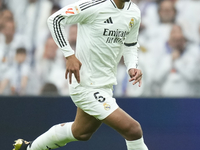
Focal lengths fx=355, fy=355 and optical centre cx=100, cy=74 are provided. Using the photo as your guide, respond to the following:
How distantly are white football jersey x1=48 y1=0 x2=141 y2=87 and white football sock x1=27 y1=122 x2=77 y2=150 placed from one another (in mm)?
470

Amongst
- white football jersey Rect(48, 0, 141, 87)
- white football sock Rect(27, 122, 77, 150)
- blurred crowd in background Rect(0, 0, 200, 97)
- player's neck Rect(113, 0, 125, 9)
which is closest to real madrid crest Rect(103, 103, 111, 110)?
white football jersey Rect(48, 0, 141, 87)

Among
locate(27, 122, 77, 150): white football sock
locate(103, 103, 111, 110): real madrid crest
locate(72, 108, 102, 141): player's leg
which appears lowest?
locate(27, 122, 77, 150): white football sock

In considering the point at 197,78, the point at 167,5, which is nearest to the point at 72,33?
the point at 167,5

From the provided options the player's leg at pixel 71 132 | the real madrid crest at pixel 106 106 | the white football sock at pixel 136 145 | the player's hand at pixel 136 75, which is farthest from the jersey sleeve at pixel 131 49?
the white football sock at pixel 136 145

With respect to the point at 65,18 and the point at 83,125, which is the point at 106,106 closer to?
the point at 83,125

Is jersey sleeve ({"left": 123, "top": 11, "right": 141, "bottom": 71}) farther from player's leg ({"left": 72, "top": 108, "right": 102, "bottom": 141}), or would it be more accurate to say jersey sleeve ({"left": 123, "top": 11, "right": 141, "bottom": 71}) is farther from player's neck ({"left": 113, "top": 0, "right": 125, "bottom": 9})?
player's leg ({"left": 72, "top": 108, "right": 102, "bottom": 141})

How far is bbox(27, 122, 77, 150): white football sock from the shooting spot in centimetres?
329

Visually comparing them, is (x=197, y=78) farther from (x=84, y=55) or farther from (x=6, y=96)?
(x=6, y=96)

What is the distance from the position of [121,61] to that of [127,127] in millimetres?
1988

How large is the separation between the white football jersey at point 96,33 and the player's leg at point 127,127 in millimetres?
319

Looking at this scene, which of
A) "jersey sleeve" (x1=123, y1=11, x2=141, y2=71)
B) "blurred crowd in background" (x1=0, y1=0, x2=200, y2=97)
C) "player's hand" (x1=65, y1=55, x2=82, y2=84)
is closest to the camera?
"player's hand" (x1=65, y1=55, x2=82, y2=84)

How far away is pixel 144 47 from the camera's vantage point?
4.88 meters

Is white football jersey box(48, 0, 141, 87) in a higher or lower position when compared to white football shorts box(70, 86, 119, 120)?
higher

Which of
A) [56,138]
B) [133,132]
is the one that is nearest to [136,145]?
[133,132]
